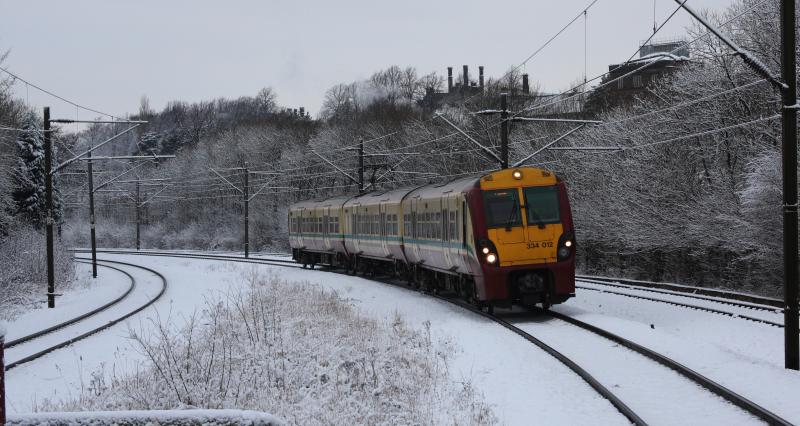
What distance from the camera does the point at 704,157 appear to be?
2956 cm

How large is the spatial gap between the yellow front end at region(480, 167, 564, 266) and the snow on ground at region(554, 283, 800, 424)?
1618mm

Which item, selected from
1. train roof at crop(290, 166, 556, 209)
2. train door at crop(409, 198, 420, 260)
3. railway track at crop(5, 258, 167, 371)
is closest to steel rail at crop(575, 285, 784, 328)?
train roof at crop(290, 166, 556, 209)

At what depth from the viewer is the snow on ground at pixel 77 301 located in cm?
2182

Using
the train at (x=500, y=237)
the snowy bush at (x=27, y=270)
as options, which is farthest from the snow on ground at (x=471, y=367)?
the snowy bush at (x=27, y=270)

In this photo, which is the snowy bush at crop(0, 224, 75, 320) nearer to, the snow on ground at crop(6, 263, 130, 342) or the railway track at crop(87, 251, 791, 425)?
the snow on ground at crop(6, 263, 130, 342)

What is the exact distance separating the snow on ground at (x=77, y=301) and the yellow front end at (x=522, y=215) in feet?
34.7

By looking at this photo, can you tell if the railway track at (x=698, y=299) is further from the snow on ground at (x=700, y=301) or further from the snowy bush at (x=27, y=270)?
the snowy bush at (x=27, y=270)

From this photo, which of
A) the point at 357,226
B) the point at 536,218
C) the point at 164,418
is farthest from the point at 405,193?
the point at 164,418

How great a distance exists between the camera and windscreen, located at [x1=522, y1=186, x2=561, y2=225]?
57.7 ft

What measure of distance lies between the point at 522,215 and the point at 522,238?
0.49m

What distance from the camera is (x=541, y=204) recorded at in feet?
58.1

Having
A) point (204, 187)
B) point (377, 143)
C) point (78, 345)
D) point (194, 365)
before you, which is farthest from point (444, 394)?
point (204, 187)

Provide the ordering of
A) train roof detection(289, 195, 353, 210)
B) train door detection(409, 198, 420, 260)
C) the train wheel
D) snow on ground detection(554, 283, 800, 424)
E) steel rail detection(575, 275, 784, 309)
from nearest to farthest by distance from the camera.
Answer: snow on ground detection(554, 283, 800, 424)
the train wheel
steel rail detection(575, 275, 784, 309)
train door detection(409, 198, 420, 260)
train roof detection(289, 195, 353, 210)

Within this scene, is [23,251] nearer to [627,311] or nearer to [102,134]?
[627,311]
